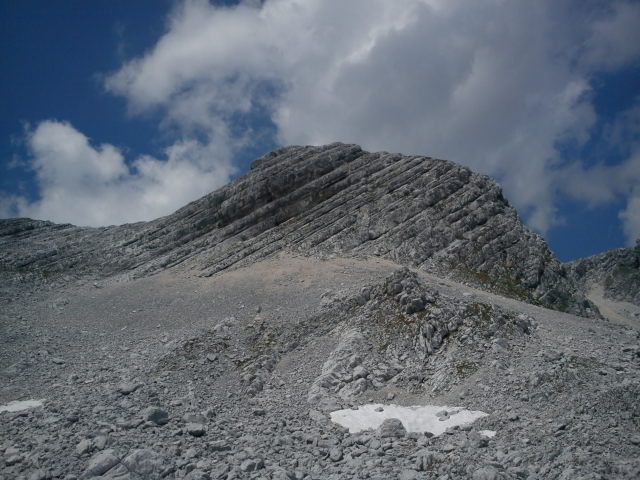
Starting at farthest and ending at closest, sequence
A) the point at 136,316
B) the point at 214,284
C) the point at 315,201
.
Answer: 1. the point at 315,201
2. the point at 214,284
3. the point at 136,316

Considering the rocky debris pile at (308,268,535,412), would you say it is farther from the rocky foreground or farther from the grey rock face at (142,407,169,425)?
the grey rock face at (142,407,169,425)

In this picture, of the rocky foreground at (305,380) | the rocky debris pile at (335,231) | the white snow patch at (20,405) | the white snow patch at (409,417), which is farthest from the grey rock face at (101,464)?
the rocky debris pile at (335,231)

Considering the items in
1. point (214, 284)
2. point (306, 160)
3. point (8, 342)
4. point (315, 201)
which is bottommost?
point (8, 342)

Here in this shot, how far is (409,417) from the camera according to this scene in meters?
22.2

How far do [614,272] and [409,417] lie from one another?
87.4m

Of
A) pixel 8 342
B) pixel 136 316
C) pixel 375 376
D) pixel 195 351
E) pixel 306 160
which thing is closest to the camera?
pixel 375 376

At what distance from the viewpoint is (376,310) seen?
3316 centimetres

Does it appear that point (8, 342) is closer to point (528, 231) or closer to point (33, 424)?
point (33, 424)

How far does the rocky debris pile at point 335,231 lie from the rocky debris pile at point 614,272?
45952mm

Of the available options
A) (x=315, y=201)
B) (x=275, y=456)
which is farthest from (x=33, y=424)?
(x=315, y=201)

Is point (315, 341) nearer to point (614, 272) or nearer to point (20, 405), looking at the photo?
point (20, 405)

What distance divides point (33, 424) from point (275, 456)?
1017 cm

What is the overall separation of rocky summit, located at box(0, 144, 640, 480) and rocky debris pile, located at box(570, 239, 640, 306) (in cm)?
4662

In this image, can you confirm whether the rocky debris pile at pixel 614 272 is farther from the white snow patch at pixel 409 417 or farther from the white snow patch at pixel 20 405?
the white snow patch at pixel 20 405
